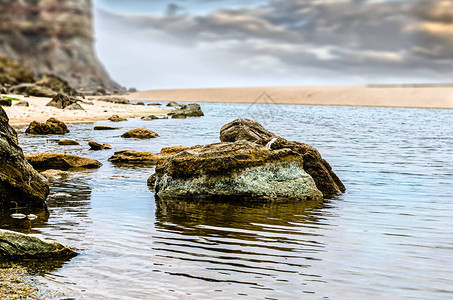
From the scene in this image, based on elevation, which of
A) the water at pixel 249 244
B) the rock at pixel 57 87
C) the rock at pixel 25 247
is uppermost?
the rock at pixel 57 87

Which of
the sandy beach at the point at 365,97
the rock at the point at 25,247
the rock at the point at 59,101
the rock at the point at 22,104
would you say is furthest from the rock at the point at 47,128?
the sandy beach at the point at 365,97

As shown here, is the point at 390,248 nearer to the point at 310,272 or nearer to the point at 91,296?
the point at 310,272

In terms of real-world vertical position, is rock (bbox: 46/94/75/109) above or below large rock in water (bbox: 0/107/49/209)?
above

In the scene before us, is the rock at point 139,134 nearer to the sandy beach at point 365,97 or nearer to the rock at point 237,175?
the rock at point 237,175

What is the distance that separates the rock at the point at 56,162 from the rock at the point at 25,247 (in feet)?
26.1

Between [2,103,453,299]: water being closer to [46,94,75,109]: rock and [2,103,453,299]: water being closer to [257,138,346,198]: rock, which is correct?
[257,138,346,198]: rock

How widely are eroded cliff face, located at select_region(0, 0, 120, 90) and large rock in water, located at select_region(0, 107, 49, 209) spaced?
6114 inches

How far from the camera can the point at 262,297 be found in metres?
4.19

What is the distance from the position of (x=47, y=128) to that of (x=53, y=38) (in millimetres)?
155610

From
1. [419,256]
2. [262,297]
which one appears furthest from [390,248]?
[262,297]

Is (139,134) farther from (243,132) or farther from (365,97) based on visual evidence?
(365,97)

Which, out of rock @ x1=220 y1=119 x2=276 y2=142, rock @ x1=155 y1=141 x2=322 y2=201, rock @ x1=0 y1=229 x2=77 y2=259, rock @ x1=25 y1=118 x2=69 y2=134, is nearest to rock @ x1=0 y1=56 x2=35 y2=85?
rock @ x1=25 y1=118 x2=69 y2=134

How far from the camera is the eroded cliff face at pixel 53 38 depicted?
15462 cm

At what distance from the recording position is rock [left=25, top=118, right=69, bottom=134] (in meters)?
22.8
